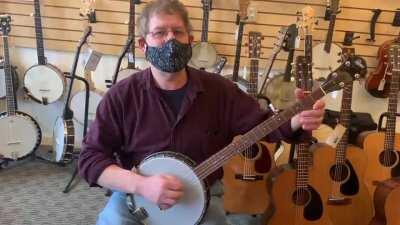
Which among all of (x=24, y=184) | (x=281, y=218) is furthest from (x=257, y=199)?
(x=24, y=184)

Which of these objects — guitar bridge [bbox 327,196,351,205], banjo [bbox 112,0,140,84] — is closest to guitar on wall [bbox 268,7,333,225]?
guitar bridge [bbox 327,196,351,205]

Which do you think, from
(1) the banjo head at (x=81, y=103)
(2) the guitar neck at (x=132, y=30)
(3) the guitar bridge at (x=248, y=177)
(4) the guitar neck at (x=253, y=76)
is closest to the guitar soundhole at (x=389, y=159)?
(3) the guitar bridge at (x=248, y=177)

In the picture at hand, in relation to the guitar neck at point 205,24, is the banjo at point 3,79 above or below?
below

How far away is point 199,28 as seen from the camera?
3.69 metres

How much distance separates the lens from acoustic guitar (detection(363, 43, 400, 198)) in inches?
114

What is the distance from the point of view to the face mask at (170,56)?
1.77m

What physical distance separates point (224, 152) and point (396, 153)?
5.60ft

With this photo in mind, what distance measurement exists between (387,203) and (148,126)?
153 centimetres

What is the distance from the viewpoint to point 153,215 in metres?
1.76

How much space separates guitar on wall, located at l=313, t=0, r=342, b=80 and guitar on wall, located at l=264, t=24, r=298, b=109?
251 mm

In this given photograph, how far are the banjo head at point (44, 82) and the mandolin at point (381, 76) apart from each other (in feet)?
8.49

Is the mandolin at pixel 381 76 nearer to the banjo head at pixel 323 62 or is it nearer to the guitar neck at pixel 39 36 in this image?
the banjo head at pixel 323 62

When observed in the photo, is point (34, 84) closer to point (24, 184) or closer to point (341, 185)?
point (24, 184)

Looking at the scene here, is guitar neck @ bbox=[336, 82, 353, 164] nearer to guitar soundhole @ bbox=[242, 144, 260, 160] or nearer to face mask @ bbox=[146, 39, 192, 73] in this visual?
guitar soundhole @ bbox=[242, 144, 260, 160]
